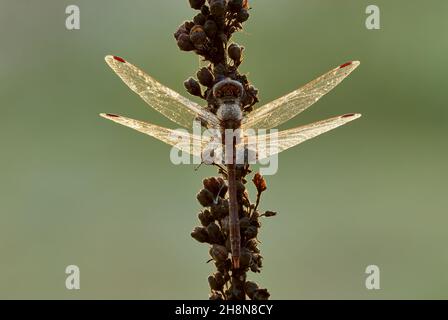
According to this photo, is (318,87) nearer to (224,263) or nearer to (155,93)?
(155,93)

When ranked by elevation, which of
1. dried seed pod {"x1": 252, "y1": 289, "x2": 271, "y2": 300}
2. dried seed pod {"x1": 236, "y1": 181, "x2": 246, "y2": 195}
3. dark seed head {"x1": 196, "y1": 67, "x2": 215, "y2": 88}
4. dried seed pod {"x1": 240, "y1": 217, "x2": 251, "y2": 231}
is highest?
dark seed head {"x1": 196, "y1": 67, "x2": 215, "y2": 88}

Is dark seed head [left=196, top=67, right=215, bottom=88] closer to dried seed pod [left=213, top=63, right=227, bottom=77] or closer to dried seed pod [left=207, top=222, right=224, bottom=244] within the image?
dried seed pod [left=213, top=63, right=227, bottom=77]

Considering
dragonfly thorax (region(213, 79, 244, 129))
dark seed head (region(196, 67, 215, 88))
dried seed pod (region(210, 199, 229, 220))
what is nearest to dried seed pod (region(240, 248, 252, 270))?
dried seed pod (region(210, 199, 229, 220))

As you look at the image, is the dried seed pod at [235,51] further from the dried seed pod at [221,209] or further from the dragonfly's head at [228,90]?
the dried seed pod at [221,209]

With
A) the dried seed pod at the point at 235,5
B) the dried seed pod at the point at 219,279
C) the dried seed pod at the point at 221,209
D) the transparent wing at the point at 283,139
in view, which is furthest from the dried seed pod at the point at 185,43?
the dried seed pod at the point at 219,279

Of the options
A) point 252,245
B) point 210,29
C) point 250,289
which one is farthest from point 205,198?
point 210,29

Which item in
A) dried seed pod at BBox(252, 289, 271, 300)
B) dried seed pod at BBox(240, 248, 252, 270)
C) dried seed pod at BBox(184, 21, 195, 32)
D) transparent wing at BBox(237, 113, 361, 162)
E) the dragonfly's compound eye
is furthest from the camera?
dried seed pod at BBox(184, 21, 195, 32)
